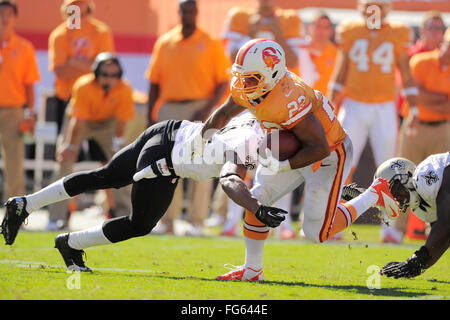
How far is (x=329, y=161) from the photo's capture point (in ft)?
18.6

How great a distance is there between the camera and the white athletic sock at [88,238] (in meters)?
5.48

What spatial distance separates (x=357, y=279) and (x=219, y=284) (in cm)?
112

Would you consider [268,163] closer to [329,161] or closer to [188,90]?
[329,161]

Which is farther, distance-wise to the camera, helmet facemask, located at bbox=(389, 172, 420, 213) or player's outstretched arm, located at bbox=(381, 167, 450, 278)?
helmet facemask, located at bbox=(389, 172, 420, 213)

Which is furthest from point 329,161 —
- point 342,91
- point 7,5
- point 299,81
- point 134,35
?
point 134,35

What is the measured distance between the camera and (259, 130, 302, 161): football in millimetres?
5125

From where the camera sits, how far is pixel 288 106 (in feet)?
16.8

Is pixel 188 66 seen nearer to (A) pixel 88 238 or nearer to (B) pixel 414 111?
(B) pixel 414 111

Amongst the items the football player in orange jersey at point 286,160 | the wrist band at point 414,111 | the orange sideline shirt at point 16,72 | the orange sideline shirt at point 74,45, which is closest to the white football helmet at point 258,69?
the football player in orange jersey at point 286,160

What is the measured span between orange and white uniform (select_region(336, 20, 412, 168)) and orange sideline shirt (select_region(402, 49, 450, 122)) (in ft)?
1.33

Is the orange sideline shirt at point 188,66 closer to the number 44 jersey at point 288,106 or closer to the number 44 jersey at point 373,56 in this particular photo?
the number 44 jersey at point 373,56

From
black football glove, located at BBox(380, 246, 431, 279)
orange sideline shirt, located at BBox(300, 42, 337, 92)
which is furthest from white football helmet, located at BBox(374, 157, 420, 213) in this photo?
orange sideline shirt, located at BBox(300, 42, 337, 92)

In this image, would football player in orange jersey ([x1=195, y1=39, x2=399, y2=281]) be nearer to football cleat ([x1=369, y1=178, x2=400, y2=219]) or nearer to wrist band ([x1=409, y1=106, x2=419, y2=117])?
football cleat ([x1=369, y1=178, x2=400, y2=219])

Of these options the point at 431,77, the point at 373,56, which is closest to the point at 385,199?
the point at 373,56
